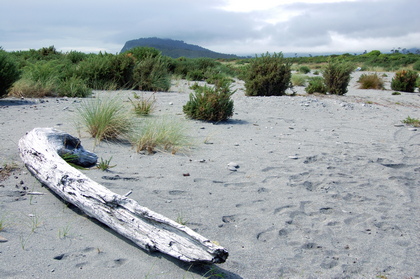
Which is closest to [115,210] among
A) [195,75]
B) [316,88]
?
[316,88]

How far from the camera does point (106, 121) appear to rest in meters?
5.86

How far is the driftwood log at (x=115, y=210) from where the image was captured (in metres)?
2.48

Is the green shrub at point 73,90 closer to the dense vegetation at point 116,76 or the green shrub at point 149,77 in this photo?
the dense vegetation at point 116,76

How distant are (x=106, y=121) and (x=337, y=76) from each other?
417 inches

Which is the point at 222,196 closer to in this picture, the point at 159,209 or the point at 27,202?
the point at 159,209

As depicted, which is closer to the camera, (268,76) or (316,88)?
(268,76)

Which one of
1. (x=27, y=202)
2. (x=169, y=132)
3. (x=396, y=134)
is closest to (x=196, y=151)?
(x=169, y=132)

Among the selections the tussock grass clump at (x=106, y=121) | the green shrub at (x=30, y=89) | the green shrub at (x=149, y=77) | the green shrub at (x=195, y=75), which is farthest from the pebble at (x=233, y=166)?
the green shrub at (x=195, y=75)

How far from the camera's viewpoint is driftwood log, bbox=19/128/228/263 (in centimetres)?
248

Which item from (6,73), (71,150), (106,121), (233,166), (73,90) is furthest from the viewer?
(73,90)

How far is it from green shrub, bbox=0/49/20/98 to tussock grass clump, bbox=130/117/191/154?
5.14 metres

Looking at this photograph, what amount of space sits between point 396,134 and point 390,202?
→ 13.2ft

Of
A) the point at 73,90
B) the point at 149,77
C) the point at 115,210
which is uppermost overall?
the point at 149,77

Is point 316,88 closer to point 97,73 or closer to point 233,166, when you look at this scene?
point 97,73
